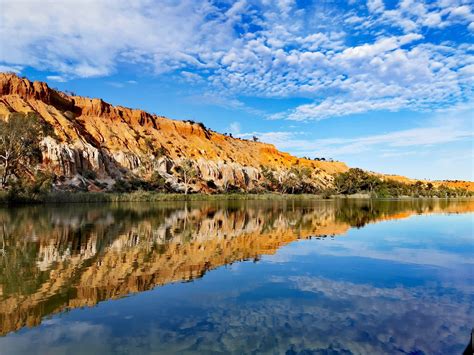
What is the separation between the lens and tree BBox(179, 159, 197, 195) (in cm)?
7650

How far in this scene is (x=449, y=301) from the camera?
8.05 m

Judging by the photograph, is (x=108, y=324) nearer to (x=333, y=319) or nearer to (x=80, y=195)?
(x=333, y=319)

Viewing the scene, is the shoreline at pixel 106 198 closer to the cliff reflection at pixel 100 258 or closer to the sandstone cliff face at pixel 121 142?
the sandstone cliff face at pixel 121 142

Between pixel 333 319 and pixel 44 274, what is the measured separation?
7227 mm

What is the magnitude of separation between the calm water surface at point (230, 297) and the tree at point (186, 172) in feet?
195

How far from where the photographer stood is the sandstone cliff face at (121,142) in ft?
222

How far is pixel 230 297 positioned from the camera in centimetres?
821

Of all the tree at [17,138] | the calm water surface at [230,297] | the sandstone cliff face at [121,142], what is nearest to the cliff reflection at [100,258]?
the calm water surface at [230,297]

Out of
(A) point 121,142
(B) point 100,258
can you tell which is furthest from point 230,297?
(A) point 121,142

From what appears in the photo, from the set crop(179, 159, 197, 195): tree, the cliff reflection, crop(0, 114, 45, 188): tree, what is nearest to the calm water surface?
the cliff reflection

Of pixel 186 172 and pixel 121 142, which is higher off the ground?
pixel 121 142

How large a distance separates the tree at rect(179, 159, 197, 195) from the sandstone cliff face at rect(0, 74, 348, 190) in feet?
6.37

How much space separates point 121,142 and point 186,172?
15.2m

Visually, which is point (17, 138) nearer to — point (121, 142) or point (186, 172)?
point (121, 142)
